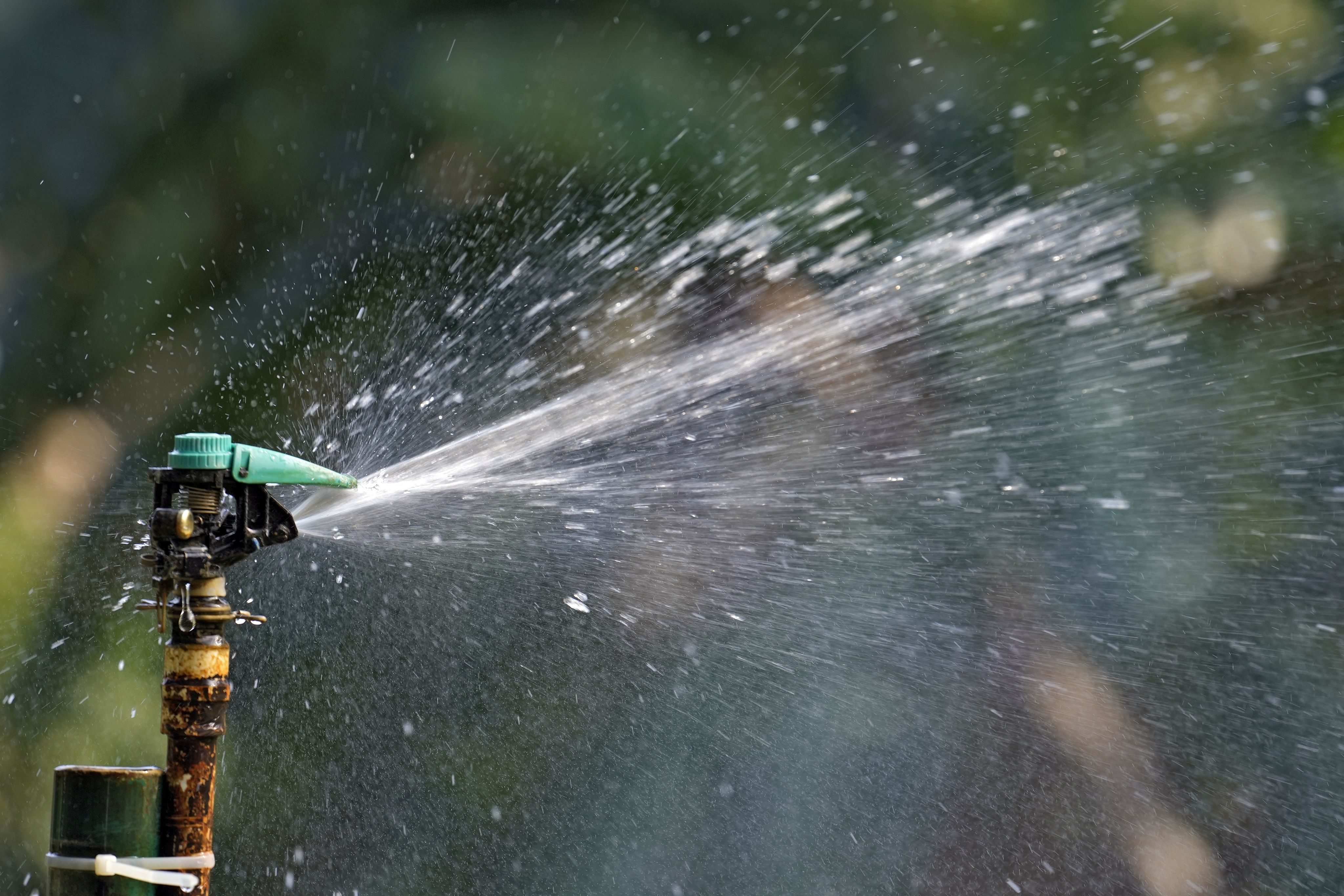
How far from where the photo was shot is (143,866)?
1073 millimetres

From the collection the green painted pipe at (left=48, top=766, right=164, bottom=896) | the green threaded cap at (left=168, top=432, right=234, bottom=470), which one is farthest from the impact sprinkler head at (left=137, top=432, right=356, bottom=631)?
the green painted pipe at (left=48, top=766, right=164, bottom=896)

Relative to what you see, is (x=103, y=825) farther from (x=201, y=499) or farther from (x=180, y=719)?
(x=201, y=499)

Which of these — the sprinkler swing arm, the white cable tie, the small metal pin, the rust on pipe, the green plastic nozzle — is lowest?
the white cable tie

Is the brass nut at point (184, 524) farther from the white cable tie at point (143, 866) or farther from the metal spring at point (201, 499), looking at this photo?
the white cable tie at point (143, 866)

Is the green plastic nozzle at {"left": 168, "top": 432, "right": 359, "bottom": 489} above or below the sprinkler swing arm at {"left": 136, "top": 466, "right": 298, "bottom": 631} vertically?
above

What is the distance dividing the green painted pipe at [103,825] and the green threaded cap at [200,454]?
276 mm

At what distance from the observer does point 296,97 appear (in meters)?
2.54

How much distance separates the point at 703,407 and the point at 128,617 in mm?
1323

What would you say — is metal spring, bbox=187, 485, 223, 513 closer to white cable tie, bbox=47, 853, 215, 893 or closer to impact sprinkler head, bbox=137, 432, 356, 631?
impact sprinkler head, bbox=137, 432, 356, 631

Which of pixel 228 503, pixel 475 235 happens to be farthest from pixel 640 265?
pixel 228 503

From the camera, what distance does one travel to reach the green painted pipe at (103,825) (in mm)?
1073

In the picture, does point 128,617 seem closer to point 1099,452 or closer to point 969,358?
point 969,358

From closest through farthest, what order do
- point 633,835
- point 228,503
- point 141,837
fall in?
1. point 141,837
2. point 228,503
3. point 633,835

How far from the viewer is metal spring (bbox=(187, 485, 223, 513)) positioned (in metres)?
1.13
